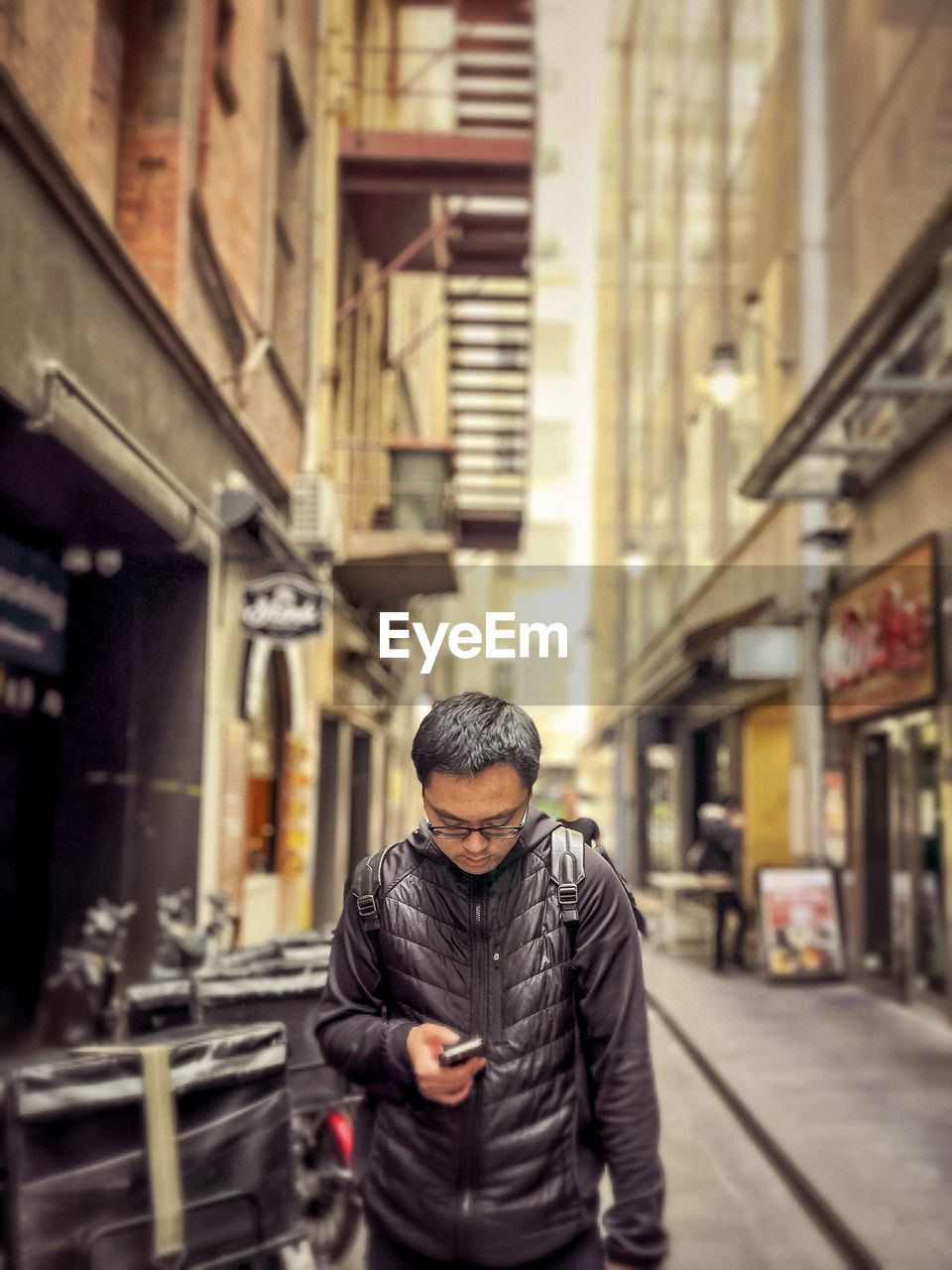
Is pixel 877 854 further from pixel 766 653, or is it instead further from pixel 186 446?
pixel 186 446

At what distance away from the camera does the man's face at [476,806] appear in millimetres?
2359

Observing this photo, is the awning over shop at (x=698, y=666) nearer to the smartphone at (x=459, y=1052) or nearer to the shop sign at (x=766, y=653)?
the shop sign at (x=766, y=653)

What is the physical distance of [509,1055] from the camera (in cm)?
241

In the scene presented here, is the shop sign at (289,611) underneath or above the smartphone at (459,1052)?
above

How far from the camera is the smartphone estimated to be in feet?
7.38

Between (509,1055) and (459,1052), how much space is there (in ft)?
0.65

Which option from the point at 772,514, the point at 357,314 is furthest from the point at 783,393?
the point at 357,314

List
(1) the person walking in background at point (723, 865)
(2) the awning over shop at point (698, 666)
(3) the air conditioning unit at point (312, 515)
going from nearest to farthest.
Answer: (3) the air conditioning unit at point (312, 515), (1) the person walking in background at point (723, 865), (2) the awning over shop at point (698, 666)

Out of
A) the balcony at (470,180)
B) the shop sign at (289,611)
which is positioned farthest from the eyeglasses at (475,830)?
the balcony at (470,180)

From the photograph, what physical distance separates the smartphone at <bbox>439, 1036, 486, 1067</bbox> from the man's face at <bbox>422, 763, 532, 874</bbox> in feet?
1.00

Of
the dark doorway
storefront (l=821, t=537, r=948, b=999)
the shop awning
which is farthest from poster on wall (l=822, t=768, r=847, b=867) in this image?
the shop awning

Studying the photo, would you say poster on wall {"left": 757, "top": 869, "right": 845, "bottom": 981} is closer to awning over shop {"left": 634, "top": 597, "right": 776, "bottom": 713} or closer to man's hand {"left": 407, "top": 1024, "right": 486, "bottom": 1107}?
awning over shop {"left": 634, "top": 597, "right": 776, "bottom": 713}

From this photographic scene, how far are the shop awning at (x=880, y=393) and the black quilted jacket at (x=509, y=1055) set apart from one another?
7696 mm

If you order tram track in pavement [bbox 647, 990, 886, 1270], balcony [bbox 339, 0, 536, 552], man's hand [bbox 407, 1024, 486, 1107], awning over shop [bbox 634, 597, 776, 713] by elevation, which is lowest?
tram track in pavement [bbox 647, 990, 886, 1270]
